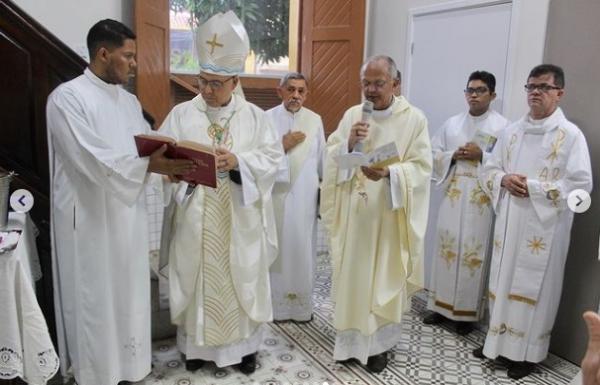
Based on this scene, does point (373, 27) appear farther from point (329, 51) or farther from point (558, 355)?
point (558, 355)

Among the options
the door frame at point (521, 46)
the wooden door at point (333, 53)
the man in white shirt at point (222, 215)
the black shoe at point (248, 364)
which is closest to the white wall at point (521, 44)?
the door frame at point (521, 46)

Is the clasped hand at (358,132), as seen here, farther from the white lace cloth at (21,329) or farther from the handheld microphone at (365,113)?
the white lace cloth at (21,329)

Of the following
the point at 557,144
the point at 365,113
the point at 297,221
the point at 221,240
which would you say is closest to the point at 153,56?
the point at 297,221

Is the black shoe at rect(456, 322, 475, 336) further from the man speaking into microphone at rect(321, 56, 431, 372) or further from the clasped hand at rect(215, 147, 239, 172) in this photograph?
the clasped hand at rect(215, 147, 239, 172)

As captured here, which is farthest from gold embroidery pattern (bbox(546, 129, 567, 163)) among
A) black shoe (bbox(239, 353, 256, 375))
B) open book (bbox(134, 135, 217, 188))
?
black shoe (bbox(239, 353, 256, 375))

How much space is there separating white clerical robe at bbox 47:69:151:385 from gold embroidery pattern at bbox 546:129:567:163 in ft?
7.20

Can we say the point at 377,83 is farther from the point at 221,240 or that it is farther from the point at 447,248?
the point at 447,248

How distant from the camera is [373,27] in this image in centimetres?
519

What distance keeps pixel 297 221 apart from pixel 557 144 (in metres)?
1.71

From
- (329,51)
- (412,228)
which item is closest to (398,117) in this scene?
(412,228)

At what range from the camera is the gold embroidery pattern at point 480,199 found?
3.46 meters

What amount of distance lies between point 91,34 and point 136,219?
2.93 ft

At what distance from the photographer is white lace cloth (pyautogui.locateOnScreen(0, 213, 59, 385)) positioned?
2072mm

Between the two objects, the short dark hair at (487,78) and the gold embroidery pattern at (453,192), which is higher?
the short dark hair at (487,78)
